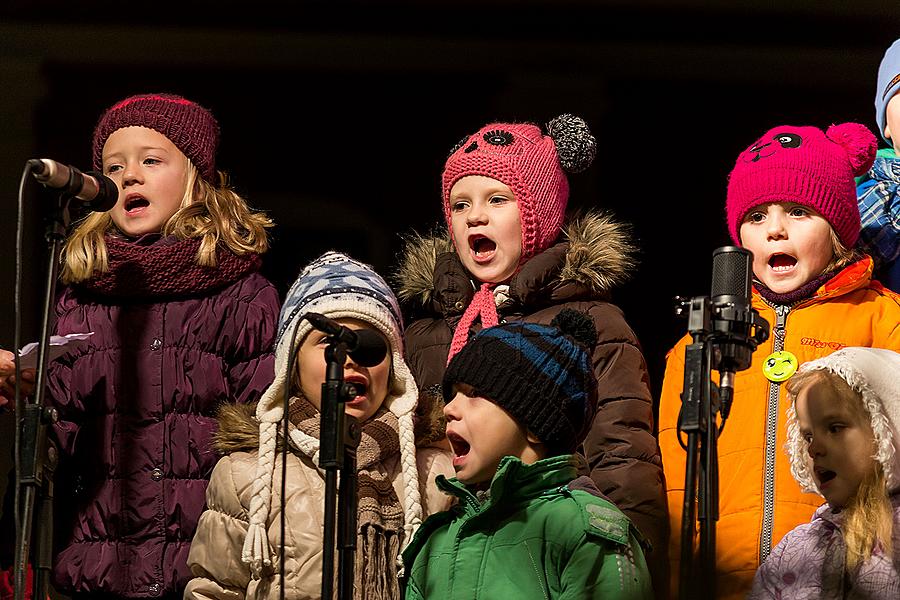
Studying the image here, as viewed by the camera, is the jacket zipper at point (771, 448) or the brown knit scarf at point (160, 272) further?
the brown knit scarf at point (160, 272)

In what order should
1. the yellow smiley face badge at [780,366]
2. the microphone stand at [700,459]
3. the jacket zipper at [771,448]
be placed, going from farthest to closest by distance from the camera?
the yellow smiley face badge at [780,366] < the jacket zipper at [771,448] < the microphone stand at [700,459]

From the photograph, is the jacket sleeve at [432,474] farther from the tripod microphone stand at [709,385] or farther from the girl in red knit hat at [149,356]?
the tripod microphone stand at [709,385]

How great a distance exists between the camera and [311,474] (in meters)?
4.42

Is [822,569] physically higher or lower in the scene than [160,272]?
lower

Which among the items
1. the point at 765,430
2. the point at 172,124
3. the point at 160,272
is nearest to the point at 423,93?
the point at 172,124

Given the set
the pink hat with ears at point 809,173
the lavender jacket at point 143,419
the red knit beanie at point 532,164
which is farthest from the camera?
the red knit beanie at point 532,164

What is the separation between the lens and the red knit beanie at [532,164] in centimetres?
496

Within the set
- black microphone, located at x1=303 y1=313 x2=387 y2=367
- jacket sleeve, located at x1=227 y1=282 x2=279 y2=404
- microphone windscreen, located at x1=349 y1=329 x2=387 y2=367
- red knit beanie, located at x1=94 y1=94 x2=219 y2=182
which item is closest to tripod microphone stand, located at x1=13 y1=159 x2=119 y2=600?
black microphone, located at x1=303 y1=313 x2=387 y2=367

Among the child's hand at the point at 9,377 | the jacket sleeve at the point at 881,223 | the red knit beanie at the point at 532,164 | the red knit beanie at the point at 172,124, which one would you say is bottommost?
the child's hand at the point at 9,377

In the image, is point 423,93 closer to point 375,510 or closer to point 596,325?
point 596,325

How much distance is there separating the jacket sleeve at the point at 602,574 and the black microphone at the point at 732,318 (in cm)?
47

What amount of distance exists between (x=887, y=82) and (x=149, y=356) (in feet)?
8.12

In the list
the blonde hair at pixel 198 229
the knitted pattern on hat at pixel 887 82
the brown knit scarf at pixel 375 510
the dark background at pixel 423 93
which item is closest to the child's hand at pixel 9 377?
the blonde hair at pixel 198 229

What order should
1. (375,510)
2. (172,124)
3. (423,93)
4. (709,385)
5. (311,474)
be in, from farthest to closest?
(423,93), (172,124), (311,474), (375,510), (709,385)
